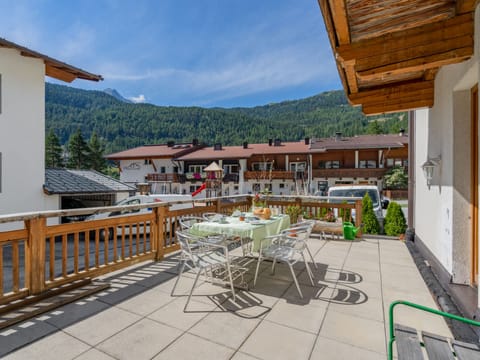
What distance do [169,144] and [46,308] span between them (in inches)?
1117

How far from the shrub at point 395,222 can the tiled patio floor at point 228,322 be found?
297 centimetres

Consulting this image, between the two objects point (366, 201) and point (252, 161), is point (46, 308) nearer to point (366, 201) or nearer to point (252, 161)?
point (366, 201)

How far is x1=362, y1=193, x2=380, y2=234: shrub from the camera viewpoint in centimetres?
635

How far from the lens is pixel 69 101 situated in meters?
69.1

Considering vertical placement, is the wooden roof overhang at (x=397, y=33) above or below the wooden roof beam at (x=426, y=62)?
above

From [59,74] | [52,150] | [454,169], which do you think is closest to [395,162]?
[454,169]

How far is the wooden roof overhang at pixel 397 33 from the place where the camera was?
6.41 ft

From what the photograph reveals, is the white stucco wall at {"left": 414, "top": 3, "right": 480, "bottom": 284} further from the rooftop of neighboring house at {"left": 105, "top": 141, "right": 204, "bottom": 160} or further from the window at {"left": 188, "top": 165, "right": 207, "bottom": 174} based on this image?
the rooftop of neighboring house at {"left": 105, "top": 141, "right": 204, "bottom": 160}

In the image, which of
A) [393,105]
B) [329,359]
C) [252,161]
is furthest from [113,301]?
[252,161]

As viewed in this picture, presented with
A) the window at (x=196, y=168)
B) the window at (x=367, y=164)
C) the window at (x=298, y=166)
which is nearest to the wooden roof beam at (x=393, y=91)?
the window at (x=298, y=166)

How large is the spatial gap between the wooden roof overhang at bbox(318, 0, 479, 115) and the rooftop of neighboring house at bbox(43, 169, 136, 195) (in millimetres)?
9191

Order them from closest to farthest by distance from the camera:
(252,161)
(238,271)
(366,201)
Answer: (238,271) < (366,201) < (252,161)

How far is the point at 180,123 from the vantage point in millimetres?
60719

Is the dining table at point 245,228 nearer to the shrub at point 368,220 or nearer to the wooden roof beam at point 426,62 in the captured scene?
the wooden roof beam at point 426,62
